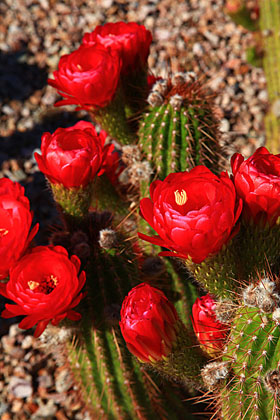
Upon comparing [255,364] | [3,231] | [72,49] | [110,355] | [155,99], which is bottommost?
[110,355]

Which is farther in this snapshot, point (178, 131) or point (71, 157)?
point (178, 131)

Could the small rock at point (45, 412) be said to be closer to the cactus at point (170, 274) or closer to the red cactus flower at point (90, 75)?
the cactus at point (170, 274)

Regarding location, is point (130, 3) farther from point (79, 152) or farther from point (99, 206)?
point (79, 152)

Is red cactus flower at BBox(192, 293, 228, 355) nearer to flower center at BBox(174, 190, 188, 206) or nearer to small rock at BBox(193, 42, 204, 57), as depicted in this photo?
flower center at BBox(174, 190, 188, 206)

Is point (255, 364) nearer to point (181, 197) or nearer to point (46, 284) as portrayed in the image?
point (181, 197)

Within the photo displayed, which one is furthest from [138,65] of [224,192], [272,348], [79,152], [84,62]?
[272,348]

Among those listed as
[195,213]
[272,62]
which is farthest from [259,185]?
[272,62]
